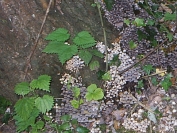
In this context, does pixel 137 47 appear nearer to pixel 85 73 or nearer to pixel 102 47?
pixel 102 47

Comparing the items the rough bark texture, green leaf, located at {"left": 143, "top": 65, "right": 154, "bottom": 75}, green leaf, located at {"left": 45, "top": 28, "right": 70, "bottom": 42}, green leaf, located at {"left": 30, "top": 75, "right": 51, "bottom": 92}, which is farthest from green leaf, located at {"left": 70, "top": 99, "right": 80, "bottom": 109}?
green leaf, located at {"left": 143, "top": 65, "right": 154, "bottom": 75}

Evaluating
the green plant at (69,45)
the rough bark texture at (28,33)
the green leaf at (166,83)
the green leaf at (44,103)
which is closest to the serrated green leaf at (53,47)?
the green plant at (69,45)

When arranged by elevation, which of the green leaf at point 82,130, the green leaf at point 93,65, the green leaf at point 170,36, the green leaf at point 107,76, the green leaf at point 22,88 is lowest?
the green leaf at point 82,130

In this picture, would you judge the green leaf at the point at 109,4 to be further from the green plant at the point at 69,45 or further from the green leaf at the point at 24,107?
the green leaf at the point at 24,107

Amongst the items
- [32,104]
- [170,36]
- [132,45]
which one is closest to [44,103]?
[32,104]

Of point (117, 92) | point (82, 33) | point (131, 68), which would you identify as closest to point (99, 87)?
point (117, 92)

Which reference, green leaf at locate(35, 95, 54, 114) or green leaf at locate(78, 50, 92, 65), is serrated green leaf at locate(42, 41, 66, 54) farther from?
green leaf at locate(35, 95, 54, 114)
